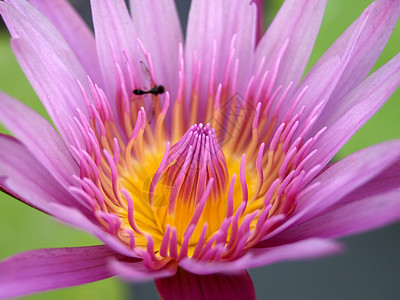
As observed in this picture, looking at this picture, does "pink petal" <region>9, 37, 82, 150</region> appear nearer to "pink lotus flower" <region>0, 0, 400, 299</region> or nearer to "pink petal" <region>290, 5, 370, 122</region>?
"pink lotus flower" <region>0, 0, 400, 299</region>

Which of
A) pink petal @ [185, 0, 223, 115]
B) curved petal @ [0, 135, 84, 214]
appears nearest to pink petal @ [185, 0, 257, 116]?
pink petal @ [185, 0, 223, 115]

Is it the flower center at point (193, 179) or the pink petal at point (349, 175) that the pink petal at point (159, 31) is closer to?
the flower center at point (193, 179)

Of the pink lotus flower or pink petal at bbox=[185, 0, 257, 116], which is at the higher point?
pink petal at bbox=[185, 0, 257, 116]

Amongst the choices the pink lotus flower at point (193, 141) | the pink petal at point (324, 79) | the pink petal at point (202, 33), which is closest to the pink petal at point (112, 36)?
the pink lotus flower at point (193, 141)

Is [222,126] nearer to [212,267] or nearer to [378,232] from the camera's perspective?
[212,267]

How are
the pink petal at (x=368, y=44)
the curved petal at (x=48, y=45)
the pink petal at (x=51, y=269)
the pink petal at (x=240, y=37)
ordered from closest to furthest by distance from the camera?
1. the pink petal at (x=51, y=269)
2. the curved petal at (x=48, y=45)
3. the pink petal at (x=368, y=44)
4. the pink petal at (x=240, y=37)

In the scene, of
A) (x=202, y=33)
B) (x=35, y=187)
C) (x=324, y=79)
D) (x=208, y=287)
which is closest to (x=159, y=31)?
(x=202, y=33)

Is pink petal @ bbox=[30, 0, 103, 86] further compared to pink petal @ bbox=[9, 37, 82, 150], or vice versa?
pink petal @ bbox=[30, 0, 103, 86]

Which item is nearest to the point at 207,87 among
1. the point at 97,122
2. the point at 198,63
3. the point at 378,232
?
the point at 198,63
